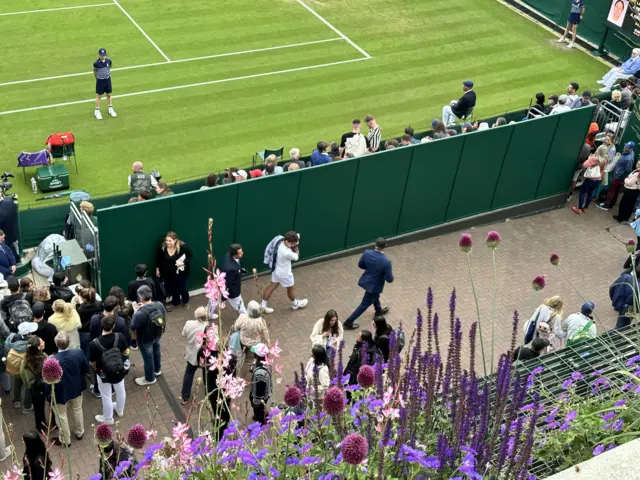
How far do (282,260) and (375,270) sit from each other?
1541 mm

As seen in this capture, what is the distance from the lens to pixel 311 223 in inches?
628

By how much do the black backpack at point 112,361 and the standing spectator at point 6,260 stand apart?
291cm

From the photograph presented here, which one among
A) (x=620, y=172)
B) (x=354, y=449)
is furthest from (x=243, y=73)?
(x=354, y=449)

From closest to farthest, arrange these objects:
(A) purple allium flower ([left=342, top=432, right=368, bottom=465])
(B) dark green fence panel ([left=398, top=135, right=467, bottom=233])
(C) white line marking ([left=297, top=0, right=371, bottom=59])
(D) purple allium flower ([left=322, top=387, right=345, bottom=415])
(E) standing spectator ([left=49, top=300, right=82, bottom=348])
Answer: (A) purple allium flower ([left=342, top=432, right=368, bottom=465]) → (D) purple allium flower ([left=322, top=387, right=345, bottom=415]) → (E) standing spectator ([left=49, top=300, right=82, bottom=348]) → (B) dark green fence panel ([left=398, top=135, right=467, bottom=233]) → (C) white line marking ([left=297, top=0, right=371, bottom=59])

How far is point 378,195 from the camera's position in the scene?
1647 centimetres

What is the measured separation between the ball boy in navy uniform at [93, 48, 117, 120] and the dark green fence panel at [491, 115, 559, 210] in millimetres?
9066

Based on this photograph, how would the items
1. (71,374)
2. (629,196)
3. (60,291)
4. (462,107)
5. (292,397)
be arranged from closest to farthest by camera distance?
(292,397) < (71,374) < (60,291) < (629,196) < (462,107)

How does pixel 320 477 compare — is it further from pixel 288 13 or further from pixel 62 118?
pixel 288 13

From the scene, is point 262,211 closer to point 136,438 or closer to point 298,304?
point 298,304

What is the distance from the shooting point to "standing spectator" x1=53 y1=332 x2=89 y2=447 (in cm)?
1094

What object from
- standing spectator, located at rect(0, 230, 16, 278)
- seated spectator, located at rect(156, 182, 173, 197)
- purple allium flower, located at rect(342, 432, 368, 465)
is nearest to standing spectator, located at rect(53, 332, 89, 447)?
standing spectator, located at rect(0, 230, 16, 278)

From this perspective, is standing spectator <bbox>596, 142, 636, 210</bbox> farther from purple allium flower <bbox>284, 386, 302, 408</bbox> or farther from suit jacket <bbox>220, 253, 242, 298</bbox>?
purple allium flower <bbox>284, 386, 302, 408</bbox>

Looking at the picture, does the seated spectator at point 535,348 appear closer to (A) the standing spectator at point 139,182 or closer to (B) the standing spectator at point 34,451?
(B) the standing spectator at point 34,451

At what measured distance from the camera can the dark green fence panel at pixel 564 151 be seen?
1805 centimetres
